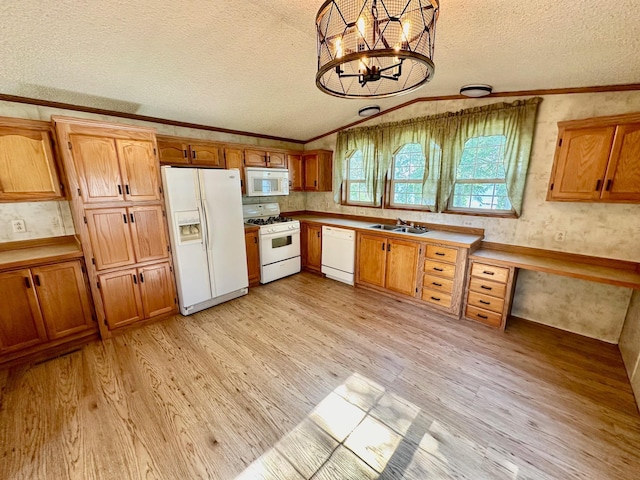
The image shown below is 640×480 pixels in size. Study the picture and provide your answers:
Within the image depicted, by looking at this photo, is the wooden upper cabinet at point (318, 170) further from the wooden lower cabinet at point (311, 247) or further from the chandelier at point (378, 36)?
the chandelier at point (378, 36)

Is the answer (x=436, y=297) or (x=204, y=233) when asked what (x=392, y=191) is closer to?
(x=436, y=297)

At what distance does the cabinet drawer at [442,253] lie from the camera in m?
3.00

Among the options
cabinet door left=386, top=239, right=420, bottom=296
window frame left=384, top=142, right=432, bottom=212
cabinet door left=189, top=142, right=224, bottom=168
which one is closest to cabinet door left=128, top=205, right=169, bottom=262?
cabinet door left=189, top=142, right=224, bottom=168

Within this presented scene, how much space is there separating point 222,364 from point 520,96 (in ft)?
13.4

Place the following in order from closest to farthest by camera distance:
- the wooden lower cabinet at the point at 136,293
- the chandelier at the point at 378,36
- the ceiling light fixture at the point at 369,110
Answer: the chandelier at the point at 378,36, the wooden lower cabinet at the point at 136,293, the ceiling light fixture at the point at 369,110

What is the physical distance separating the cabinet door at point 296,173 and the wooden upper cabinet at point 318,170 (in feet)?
0.25

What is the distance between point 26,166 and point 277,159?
2.88 m

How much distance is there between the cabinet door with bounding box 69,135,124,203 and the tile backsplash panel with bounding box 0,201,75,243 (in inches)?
27.7

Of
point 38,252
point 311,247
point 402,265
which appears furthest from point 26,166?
point 402,265

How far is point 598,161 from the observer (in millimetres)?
2213

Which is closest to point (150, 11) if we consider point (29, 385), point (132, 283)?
point (132, 283)

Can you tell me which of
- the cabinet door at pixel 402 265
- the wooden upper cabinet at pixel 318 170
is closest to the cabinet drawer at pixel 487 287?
the cabinet door at pixel 402 265

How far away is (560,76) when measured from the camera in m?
2.27

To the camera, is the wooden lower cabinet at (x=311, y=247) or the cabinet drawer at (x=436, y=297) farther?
the wooden lower cabinet at (x=311, y=247)
